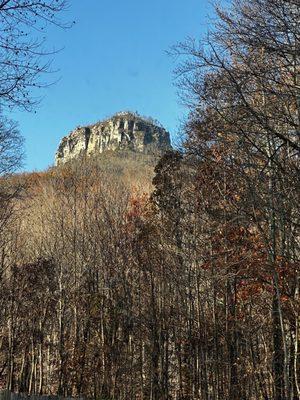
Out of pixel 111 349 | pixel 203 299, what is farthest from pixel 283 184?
pixel 111 349

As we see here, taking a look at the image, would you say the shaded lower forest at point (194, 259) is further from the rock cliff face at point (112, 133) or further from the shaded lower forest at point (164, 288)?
the rock cliff face at point (112, 133)

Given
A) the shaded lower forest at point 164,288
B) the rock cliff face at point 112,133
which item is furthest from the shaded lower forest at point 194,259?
the rock cliff face at point 112,133

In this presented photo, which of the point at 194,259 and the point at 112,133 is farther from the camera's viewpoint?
the point at 112,133

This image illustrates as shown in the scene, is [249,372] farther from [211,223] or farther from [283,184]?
[283,184]

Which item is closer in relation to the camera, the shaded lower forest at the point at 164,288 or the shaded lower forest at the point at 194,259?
the shaded lower forest at the point at 194,259

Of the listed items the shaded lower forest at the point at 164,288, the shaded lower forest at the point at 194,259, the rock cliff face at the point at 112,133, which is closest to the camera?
the shaded lower forest at the point at 194,259

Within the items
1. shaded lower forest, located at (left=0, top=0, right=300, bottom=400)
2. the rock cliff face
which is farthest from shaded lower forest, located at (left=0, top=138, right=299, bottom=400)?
the rock cliff face

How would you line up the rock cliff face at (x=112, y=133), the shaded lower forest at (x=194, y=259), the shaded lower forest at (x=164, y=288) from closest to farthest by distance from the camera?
the shaded lower forest at (x=194, y=259) < the shaded lower forest at (x=164, y=288) < the rock cliff face at (x=112, y=133)

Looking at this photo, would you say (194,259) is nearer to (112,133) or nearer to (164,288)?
(164,288)

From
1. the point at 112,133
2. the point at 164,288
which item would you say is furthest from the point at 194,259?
the point at 112,133

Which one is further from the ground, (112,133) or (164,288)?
(112,133)

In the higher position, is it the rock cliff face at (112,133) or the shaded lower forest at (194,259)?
the rock cliff face at (112,133)

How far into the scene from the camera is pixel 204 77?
25.5 feet

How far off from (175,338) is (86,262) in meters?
4.68
